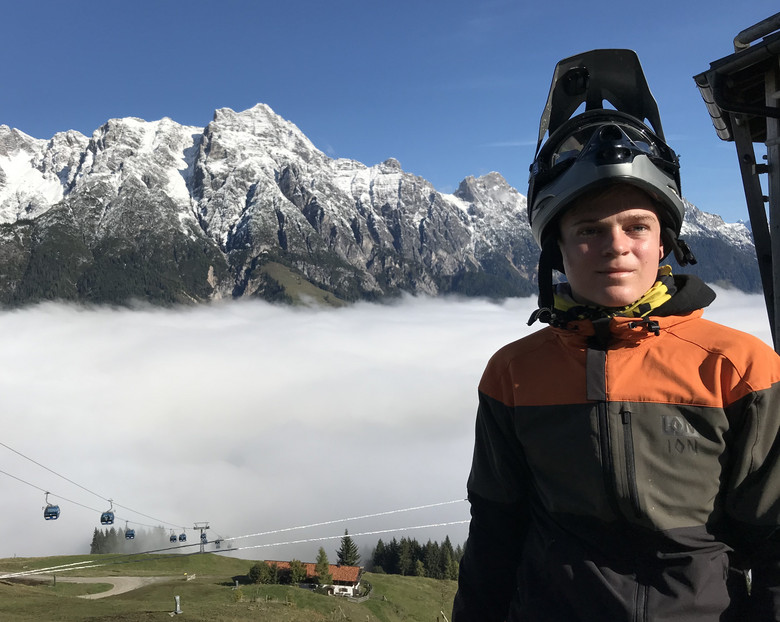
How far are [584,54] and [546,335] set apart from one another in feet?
7.53

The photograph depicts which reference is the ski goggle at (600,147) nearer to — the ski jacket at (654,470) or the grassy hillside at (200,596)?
the ski jacket at (654,470)

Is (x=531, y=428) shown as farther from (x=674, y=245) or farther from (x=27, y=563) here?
(x=27, y=563)

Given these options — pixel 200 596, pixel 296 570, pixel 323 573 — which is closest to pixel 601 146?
pixel 200 596

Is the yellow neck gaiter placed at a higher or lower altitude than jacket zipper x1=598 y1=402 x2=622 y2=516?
higher

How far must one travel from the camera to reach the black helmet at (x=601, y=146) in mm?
3504

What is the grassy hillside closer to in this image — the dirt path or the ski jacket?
the dirt path

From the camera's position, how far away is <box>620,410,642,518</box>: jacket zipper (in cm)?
305

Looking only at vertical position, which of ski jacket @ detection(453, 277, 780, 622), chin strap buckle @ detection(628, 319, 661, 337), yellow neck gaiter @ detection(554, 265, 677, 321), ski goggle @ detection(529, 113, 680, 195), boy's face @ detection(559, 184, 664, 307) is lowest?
ski jacket @ detection(453, 277, 780, 622)

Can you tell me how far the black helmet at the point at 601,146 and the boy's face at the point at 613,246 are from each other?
0.10 m

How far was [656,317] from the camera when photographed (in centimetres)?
336

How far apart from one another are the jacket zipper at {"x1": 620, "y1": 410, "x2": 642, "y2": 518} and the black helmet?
1.27 m

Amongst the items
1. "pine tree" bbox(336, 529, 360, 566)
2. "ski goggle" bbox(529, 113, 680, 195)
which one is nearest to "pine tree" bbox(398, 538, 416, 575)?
"pine tree" bbox(336, 529, 360, 566)

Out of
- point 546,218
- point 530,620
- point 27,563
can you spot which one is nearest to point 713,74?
point 546,218

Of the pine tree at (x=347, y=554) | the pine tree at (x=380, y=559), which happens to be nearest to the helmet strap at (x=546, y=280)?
the pine tree at (x=347, y=554)
